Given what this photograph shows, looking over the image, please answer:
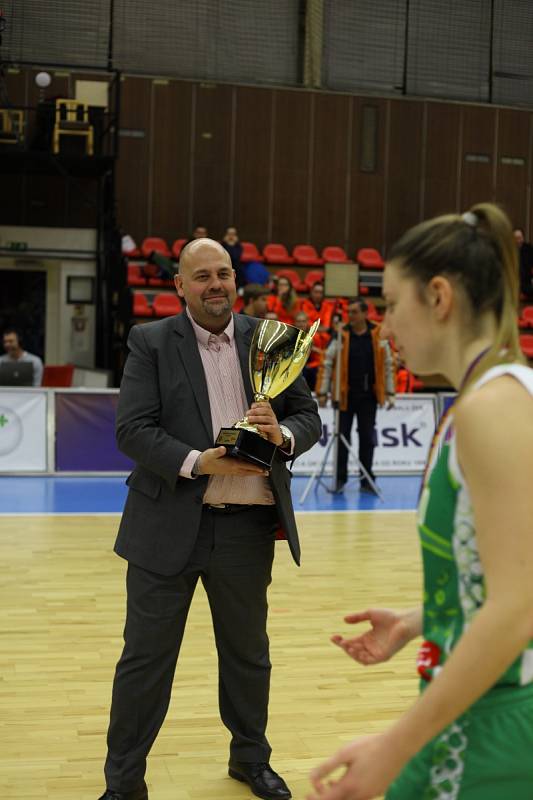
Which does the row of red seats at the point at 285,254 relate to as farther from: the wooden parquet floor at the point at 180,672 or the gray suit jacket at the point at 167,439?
the gray suit jacket at the point at 167,439

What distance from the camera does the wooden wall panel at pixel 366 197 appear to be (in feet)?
63.5

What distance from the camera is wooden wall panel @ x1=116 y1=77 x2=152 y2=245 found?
18.3 meters

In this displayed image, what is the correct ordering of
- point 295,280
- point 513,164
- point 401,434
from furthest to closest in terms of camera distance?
1. point 513,164
2. point 295,280
3. point 401,434

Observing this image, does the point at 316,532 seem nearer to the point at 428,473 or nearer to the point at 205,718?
the point at 205,718

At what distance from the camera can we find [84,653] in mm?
5141

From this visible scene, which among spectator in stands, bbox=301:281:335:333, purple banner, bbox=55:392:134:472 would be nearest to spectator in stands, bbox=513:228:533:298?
spectator in stands, bbox=301:281:335:333

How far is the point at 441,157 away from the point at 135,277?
22.1 feet

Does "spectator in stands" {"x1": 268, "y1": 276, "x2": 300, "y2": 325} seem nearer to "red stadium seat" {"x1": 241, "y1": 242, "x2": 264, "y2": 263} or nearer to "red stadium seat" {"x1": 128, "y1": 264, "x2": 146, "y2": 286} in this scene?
"red stadium seat" {"x1": 241, "y1": 242, "x2": 264, "y2": 263}

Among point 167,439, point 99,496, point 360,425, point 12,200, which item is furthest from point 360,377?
point 12,200

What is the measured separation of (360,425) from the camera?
35.6 ft

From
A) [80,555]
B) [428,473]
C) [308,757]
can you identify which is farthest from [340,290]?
[428,473]

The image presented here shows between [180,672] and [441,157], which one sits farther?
[441,157]

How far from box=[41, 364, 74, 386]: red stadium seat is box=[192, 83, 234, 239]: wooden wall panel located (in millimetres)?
5283

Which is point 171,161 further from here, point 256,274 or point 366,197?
point 256,274
